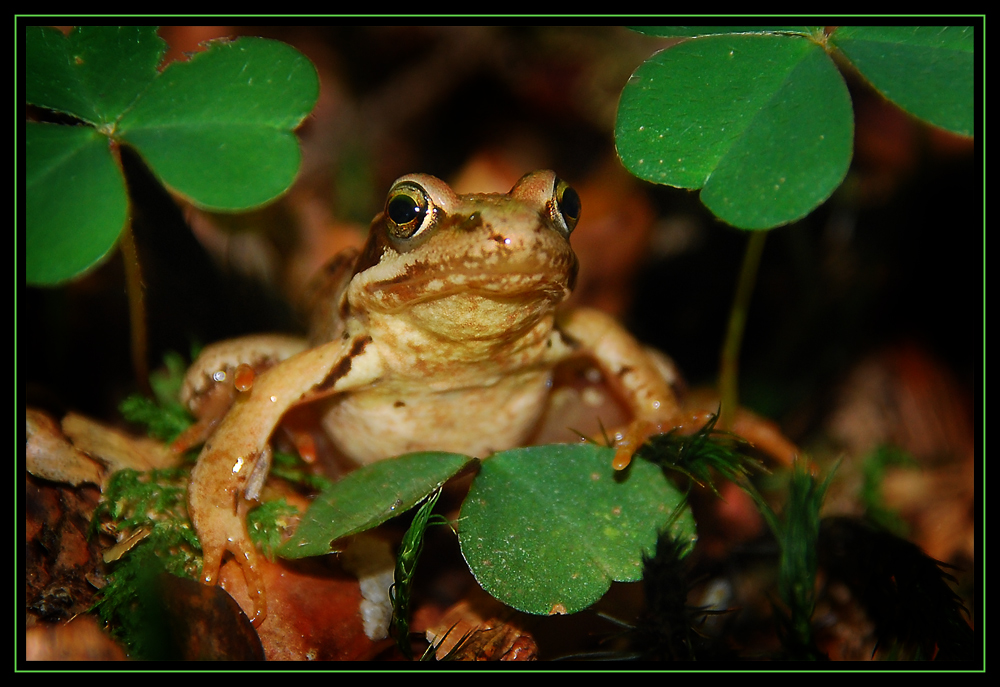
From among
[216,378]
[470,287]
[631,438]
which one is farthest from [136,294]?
[631,438]

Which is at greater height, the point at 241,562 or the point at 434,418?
the point at 434,418

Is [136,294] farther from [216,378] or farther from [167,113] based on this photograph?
[167,113]

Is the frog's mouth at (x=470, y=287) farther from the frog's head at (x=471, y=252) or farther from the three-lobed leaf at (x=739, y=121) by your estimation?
the three-lobed leaf at (x=739, y=121)

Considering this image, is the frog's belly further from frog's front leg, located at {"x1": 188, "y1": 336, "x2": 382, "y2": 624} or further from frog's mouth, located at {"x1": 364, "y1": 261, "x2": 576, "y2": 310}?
frog's mouth, located at {"x1": 364, "y1": 261, "x2": 576, "y2": 310}

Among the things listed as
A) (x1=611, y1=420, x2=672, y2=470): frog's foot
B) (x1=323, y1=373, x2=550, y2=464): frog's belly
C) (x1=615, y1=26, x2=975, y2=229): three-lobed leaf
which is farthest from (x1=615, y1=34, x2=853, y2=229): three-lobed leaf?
(x1=323, y1=373, x2=550, y2=464): frog's belly

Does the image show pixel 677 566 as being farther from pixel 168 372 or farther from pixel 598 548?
pixel 168 372

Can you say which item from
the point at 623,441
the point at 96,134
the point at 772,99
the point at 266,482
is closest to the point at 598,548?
the point at 623,441

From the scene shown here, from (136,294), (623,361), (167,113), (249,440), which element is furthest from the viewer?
(623,361)

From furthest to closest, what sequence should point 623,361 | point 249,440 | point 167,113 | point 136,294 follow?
point 623,361
point 136,294
point 249,440
point 167,113

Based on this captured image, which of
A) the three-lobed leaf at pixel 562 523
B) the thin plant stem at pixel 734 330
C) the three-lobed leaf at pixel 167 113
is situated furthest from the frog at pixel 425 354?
the three-lobed leaf at pixel 167 113
